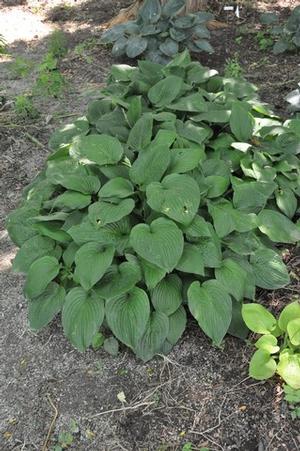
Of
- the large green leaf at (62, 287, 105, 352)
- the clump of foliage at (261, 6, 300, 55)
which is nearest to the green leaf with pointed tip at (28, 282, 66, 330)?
the large green leaf at (62, 287, 105, 352)

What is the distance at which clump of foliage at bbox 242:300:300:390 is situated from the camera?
2016mm

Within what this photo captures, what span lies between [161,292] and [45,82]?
2.88m

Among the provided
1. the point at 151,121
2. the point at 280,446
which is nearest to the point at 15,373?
the point at 280,446

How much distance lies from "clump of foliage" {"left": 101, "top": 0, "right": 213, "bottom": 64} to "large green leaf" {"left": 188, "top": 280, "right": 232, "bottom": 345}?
2.64 meters

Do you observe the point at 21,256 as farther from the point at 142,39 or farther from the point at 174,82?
the point at 142,39

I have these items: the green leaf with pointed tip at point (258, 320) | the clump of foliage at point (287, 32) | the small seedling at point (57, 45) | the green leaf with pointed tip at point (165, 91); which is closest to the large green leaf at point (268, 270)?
the green leaf with pointed tip at point (258, 320)

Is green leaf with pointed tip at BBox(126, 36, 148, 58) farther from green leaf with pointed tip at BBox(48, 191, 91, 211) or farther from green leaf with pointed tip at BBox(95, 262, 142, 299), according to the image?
green leaf with pointed tip at BBox(95, 262, 142, 299)

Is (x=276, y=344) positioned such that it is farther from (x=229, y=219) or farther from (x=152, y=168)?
(x=152, y=168)

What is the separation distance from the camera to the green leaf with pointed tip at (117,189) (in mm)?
2423

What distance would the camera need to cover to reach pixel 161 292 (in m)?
2.29

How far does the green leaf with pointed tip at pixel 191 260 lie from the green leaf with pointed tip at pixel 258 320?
0.85 ft

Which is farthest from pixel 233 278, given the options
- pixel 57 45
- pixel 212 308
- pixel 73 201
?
pixel 57 45

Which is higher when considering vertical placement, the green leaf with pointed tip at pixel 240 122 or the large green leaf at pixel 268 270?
the green leaf with pointed tip at pixel 240 122

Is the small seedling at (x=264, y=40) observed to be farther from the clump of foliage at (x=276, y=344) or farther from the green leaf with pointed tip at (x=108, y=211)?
the clump of foliage at (x=276, y=344)
